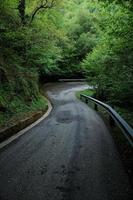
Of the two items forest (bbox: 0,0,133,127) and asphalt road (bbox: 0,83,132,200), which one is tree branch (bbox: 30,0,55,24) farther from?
asphalt road (bbox: 0,83,132,200)

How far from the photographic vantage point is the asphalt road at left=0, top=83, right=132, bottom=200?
4.82 m

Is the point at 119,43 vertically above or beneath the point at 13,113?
above

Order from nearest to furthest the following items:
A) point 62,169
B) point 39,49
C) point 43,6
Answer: point 62,169
point 39,49
point 43,6

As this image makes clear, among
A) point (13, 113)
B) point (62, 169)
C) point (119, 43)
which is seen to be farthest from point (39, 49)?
point (62, 169)

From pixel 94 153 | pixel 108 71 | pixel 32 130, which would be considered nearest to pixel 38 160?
pixel 94 153

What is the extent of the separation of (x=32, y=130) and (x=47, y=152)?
313cm

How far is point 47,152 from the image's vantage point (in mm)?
7230

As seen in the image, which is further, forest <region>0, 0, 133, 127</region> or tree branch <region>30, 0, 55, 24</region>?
tree branch <region>30, 0, 55, 24</region>

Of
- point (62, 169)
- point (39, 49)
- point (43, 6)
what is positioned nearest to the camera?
point (62, 169)

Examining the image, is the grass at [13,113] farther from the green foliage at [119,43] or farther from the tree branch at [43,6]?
the tree branch at [43,6]

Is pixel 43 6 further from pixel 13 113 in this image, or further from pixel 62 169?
pixel 62 169

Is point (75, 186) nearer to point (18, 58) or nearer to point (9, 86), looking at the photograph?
point (9, 86)

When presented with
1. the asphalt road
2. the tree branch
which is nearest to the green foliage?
the asphalt road

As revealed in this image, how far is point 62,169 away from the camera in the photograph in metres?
5.95
